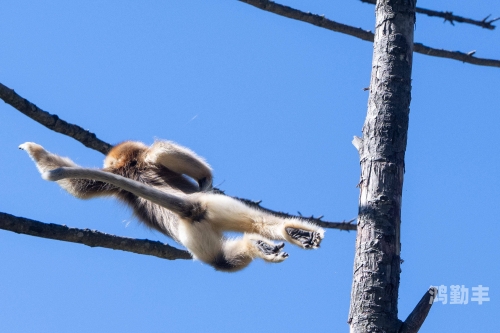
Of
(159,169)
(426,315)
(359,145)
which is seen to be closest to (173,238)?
(159,169)

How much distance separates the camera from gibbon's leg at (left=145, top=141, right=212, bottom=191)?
18.1 feet

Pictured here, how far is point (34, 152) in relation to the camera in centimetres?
571

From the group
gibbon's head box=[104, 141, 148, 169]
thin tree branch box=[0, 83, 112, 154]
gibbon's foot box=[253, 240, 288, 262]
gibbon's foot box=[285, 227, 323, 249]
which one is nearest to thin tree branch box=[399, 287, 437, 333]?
gibbon's foot box=[285, 227, 323, 249]

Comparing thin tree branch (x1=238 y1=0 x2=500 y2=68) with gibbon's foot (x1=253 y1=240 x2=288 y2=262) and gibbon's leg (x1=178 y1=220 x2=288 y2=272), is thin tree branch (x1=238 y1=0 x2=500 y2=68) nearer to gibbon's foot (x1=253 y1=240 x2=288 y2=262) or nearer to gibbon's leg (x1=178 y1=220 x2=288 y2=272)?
gibbon's leg (x1=178 y1=220 x2=288 y2=272)

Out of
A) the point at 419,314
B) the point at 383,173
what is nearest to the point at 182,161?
the point at 383,173

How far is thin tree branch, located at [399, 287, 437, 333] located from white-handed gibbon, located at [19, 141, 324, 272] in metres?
1.01

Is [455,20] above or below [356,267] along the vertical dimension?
above

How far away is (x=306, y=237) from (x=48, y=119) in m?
2.30

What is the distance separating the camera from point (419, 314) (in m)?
3.35

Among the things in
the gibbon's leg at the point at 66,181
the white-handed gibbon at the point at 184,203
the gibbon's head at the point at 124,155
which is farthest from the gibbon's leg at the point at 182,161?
the gibbon's leg at the point at 66,181

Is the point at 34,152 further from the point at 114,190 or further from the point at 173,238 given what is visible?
the point at 173,238

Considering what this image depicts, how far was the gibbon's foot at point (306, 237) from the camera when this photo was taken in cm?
430

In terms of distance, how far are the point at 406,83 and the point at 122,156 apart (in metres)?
2.86

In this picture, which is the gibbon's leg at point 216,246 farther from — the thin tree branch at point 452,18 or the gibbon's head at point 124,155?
the thin tree branch at point 452,18
